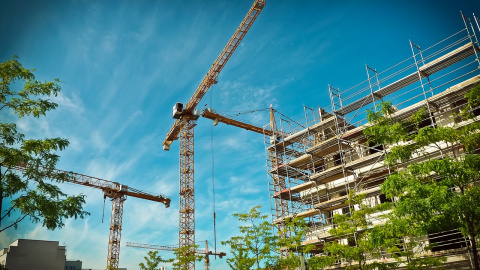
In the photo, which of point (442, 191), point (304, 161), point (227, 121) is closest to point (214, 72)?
point (227, 121)

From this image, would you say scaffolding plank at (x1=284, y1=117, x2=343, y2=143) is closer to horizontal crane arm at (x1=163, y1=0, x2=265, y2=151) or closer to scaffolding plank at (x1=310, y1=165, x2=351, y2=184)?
scaffolding plank at (x1=310, y1=165, x2=351, y2=184)

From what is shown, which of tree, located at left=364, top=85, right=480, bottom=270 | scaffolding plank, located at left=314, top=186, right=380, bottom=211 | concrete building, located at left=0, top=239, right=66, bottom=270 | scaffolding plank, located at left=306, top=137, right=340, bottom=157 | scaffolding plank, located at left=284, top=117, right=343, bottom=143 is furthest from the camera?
concrete building, located at left=0, top=239, right=66, bottom=270

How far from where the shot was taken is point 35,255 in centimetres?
5303

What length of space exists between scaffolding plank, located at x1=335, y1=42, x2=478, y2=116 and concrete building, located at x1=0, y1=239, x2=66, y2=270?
43.2 metres

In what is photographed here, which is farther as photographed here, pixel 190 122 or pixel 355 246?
pixel 190 122

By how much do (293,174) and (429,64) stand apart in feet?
61.2

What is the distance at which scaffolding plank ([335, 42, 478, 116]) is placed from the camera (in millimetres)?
29125

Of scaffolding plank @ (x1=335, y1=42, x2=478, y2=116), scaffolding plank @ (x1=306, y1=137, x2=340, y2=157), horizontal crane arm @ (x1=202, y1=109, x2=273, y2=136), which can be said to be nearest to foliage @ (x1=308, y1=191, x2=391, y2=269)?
scaffolding plank @ (x1=306, y1=137, x2=340, y2=157)

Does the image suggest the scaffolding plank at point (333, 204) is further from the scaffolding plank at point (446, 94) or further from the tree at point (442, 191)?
the tree at point (442, 191)

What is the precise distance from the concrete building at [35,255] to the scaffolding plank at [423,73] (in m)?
43.2

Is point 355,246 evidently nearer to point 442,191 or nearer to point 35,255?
point 442,191

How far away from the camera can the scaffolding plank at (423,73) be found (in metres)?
29.1

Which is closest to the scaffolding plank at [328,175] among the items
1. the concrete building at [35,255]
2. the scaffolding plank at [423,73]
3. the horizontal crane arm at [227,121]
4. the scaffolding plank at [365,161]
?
the scaffolding plank at [365,161]

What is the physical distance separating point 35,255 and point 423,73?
2064 inches
